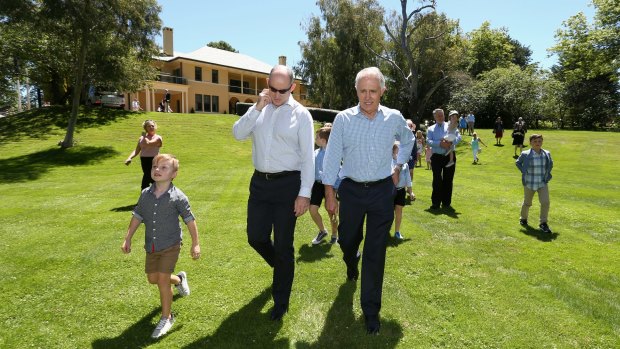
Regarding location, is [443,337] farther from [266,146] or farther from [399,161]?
[266,146]

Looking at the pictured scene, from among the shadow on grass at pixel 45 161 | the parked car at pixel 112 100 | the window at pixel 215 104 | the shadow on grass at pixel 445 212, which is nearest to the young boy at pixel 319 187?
the shadow on grass at pixel 445 212

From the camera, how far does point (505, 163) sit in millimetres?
20469

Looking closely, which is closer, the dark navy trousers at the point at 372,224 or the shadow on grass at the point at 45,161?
the dark navy trousers at the point at 372,224

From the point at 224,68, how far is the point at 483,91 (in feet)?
103

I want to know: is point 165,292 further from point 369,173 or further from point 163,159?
point 369,173

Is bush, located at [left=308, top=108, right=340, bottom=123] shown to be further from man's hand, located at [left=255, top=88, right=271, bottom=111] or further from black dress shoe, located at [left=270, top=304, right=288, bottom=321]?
black dress shoe, located at [left=270, top=304, right=288, bottom=321]

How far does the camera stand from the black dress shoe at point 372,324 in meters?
3.72

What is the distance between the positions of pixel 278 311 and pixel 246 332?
0.41 meters

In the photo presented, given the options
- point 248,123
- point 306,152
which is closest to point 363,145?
point 306,152

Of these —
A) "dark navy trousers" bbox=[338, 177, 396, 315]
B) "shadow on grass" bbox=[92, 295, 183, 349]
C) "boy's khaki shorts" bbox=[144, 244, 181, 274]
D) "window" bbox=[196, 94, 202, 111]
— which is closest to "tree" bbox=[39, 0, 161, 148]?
"boy's khaki shorts" bbox=[144, 244, 181, 274]

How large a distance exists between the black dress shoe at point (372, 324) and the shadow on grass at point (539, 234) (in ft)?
15.4

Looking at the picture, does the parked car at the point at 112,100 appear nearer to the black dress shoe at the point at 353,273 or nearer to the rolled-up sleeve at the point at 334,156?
the black dress shoe at the point at 353,273

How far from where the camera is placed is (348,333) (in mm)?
3744

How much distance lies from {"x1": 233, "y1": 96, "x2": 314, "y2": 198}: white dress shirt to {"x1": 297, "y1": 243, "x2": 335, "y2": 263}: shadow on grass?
2234mm
